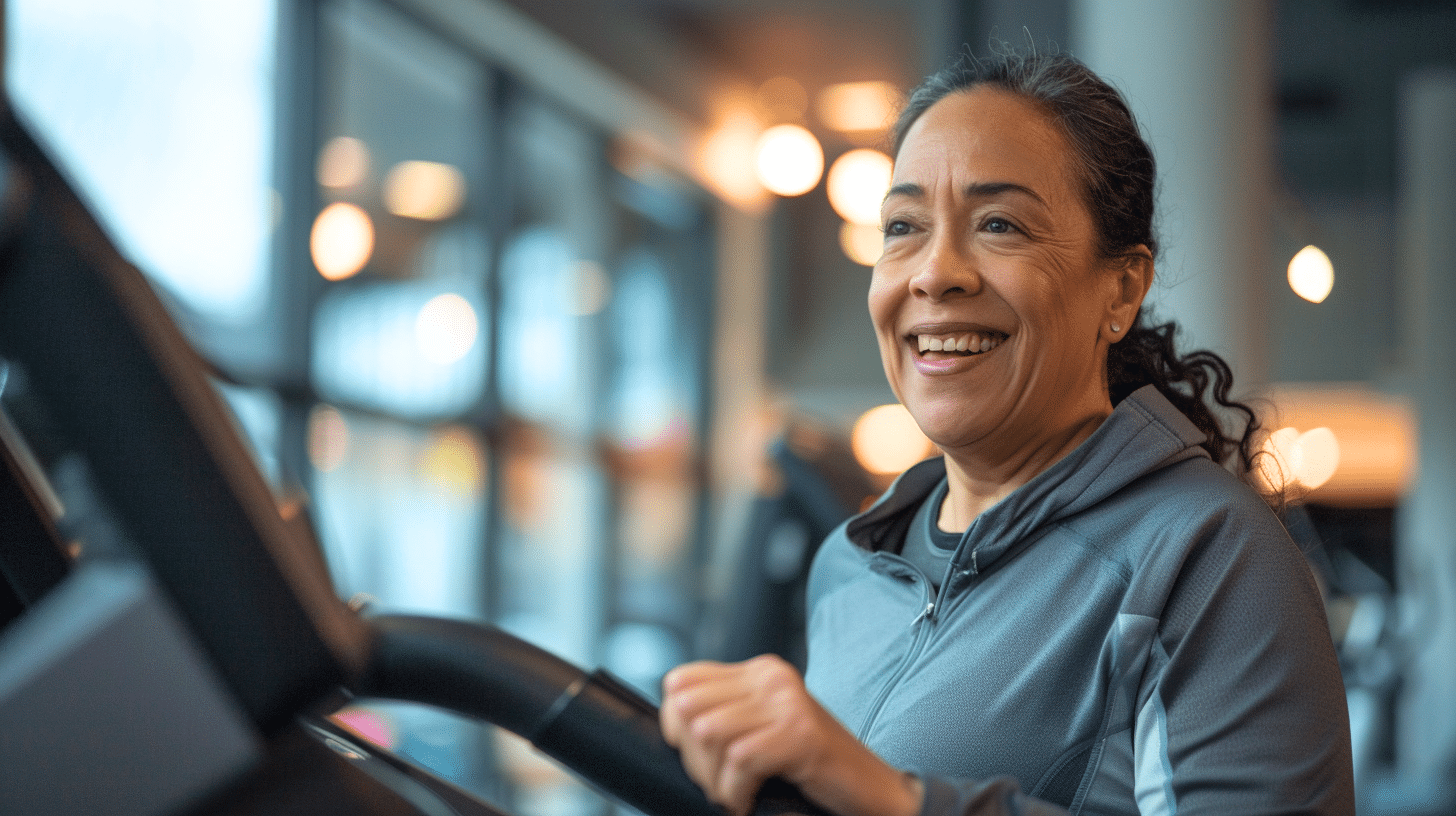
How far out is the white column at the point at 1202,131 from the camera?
306 cm

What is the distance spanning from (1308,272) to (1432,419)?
3036 millimetres

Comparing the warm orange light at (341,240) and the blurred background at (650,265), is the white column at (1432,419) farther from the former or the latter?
the warm orange light at (341,240)

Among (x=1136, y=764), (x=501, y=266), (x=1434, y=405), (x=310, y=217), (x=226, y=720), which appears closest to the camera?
(x=226, y=720)

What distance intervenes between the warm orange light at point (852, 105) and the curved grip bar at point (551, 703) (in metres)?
6.68

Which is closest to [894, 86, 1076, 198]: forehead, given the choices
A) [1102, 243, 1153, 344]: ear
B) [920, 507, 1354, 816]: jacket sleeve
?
[1102, 243, 1153, 344]: ear

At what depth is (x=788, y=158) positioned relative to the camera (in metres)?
6.45

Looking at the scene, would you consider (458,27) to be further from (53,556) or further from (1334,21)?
(53,556)

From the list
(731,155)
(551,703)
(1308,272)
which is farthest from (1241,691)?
(731,155)

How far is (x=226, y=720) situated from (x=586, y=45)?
5622 mm

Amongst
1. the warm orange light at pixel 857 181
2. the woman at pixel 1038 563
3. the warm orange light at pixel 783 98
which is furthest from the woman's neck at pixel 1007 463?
the warm orange light at pixel 783 98

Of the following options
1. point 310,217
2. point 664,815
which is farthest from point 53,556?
point 310,217

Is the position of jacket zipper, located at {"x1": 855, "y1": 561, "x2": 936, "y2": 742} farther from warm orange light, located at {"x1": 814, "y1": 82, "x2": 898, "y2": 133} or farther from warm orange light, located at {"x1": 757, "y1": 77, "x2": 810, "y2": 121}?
warm orange light, located at {"x1": 757, "y1": 77, "x2": 810, "y2": 121}

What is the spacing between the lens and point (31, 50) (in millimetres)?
3168

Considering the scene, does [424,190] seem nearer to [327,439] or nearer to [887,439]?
[327,439]
